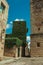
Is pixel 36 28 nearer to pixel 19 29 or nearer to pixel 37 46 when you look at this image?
pixel 37 46

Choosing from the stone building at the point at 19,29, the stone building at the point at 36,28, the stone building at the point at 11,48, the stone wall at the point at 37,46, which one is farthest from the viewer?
the stone building at the point at 19,29

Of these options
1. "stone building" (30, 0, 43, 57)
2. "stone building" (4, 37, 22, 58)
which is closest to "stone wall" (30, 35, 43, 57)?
"stone building" (30, 0, 43, 57)

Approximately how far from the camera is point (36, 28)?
18.9 metres

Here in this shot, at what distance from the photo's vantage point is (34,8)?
1959 centimetres

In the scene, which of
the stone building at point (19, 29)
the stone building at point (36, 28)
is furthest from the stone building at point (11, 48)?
the stone building at point (19, 29)

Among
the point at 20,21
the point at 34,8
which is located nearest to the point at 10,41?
the point at 34,8

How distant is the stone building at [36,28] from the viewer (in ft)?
59.9

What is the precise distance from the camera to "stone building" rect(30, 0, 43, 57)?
18266 millimetres

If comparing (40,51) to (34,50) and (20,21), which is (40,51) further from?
(20,21)

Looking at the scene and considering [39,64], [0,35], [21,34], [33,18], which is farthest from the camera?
[21,34]

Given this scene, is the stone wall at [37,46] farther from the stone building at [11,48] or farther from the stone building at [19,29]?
the stone building at [19,29]

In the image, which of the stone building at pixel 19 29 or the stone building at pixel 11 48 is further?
the stone building at pixel 19 29

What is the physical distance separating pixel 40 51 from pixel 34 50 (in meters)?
0.69

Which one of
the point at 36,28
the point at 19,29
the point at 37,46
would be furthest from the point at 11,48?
the point at 19,29
